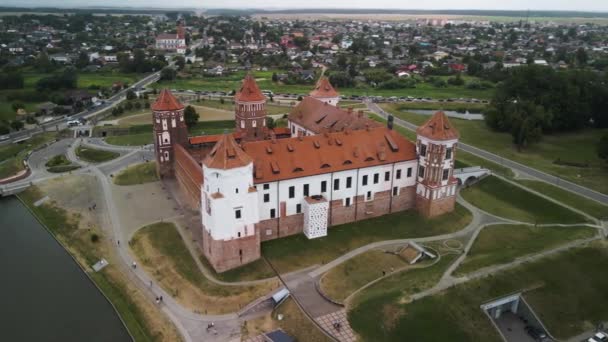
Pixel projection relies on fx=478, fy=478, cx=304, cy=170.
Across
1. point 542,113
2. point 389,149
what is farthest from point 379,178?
point 542,113

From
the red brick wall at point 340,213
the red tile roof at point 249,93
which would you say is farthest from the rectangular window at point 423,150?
the red tile roof at point 249,93

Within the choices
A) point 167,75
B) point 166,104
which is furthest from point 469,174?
point 167,75

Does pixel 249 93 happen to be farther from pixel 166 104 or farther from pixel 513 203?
pixel 513 203

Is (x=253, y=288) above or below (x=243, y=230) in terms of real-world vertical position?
below

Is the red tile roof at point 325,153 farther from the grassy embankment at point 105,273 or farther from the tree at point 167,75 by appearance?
the tree at point 167,75

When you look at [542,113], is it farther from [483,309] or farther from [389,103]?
[483,309]

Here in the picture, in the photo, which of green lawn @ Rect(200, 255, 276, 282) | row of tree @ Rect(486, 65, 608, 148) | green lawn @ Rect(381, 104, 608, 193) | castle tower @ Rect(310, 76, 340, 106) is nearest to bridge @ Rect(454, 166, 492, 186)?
green lawn @ Rect(381, 104, 608, 193)
